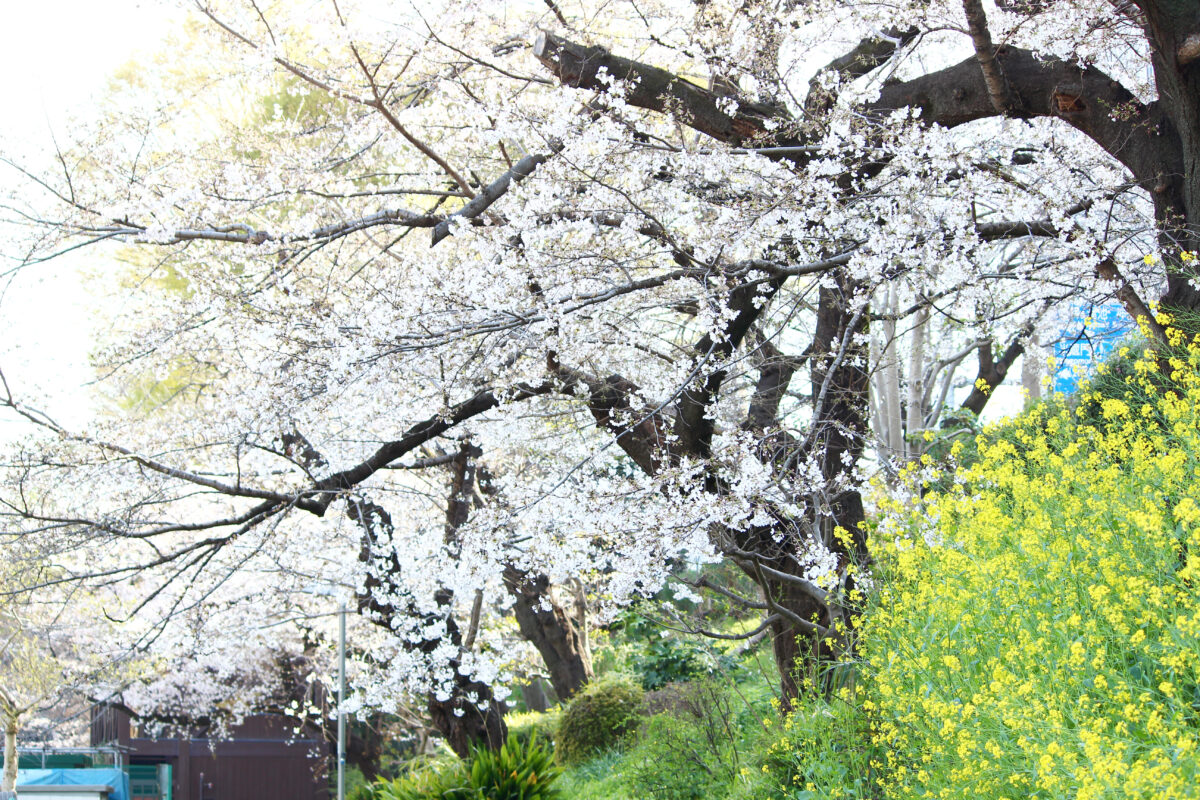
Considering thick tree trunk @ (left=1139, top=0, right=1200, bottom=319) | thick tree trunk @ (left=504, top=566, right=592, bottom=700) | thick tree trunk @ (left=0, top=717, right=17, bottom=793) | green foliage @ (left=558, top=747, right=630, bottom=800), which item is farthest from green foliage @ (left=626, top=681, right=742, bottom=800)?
A: thick tree trunk @ (left=0, top=717, right=17, bottom=793)

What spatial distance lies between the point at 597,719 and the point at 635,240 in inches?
239

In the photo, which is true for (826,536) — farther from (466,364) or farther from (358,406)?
(358,406)

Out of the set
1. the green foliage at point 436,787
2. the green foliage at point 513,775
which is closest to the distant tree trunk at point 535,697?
the green foliage at point 436,787

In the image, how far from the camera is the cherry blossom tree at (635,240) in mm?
5141

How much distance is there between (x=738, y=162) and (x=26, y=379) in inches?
257

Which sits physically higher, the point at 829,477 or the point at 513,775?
the point at 829,477

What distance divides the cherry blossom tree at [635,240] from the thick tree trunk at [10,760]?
25.6 feet

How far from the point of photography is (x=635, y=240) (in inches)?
264

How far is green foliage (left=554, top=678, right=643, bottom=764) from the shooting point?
10602 mm

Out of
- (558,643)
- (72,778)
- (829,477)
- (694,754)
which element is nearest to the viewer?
(829,477)

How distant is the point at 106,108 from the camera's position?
24.9 feet

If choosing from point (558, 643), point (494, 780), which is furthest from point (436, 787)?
point (558, 643)

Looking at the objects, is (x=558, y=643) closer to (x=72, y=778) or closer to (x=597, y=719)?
(x=597, y=719)

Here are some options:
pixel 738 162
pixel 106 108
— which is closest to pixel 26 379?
pixel 106 108
